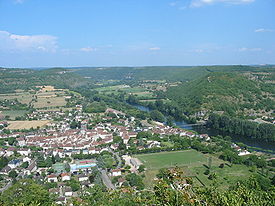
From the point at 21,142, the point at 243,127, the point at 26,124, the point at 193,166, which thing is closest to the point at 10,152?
the point at 21,142

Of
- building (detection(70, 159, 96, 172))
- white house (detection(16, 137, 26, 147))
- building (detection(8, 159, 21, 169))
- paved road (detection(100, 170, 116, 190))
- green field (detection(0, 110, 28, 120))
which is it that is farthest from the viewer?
green field (detection(0, 110, 28, 120))

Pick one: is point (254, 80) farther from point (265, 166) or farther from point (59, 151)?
point (59, 151)

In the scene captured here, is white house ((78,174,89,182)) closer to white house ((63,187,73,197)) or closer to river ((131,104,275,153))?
white house ((63,187,73,197))

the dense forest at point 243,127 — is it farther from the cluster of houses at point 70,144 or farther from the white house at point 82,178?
the white house at point 82,178

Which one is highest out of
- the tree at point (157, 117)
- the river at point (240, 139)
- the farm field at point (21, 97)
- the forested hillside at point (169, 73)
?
the forested hillside at point (169, 73)

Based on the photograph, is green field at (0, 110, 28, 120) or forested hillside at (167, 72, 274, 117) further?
forested hillside at (167, 72, 274, 117)

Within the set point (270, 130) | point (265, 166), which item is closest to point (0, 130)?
point (265, 166)

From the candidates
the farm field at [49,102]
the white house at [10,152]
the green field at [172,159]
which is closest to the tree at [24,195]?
the green field at [172,159]

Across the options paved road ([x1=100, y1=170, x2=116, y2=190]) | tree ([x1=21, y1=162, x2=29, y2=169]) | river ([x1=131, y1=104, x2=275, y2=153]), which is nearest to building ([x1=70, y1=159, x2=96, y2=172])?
paved road ([x1=100, y1=170, x2=116, y2=190])
